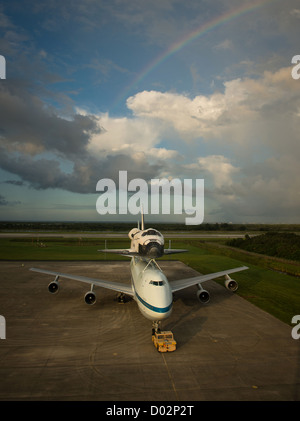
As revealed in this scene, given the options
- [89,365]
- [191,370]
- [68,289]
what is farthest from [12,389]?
[68,289]

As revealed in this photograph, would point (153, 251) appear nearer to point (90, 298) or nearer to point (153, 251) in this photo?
point (153, 251)

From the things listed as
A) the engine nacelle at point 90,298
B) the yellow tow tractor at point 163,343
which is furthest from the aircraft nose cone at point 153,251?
the yellow tow tractor at point 163,343

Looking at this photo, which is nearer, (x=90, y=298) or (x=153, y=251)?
(x=153, y=251)

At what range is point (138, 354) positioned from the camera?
15203 mm

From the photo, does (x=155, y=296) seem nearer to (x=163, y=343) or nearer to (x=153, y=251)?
(x=163, y=343)

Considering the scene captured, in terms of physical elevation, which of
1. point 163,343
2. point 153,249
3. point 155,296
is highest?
point 153,249

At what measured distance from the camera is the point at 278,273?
3922 centimetres

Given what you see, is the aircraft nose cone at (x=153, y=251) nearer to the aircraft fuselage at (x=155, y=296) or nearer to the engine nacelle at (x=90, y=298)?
the aircraft fuselage at (x=155, y=296)

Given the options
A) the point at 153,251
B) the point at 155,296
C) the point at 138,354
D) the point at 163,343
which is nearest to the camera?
the point at 138,354

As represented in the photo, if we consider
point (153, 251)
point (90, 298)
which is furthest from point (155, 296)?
point (90, 298)

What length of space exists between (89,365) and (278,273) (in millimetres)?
33853

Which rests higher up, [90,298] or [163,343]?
[90,298]

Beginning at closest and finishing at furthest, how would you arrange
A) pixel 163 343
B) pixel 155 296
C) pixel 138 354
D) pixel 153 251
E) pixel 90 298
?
pixel 138 354 → pixel 163 343 → pixel 155 296 → pixel 153 251 → pixel 90 298

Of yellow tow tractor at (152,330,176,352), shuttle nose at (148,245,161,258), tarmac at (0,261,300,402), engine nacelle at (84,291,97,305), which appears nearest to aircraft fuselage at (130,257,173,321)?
yellow tow tractor at (152,330,176,352)
